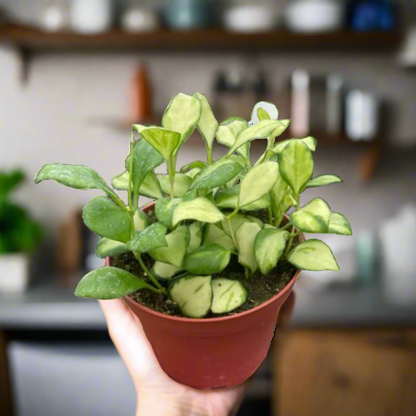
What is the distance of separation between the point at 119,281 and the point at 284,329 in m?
1.20

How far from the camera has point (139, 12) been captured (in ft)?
5.64

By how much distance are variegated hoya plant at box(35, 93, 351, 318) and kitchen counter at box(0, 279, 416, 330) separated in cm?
114

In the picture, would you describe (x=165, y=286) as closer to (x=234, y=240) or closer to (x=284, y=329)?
(x=234, y=240)

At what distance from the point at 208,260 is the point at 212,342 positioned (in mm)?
93

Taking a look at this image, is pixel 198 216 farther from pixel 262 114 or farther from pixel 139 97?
pixel 139 97

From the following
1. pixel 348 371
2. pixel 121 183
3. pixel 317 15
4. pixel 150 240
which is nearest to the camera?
pixel 150 240

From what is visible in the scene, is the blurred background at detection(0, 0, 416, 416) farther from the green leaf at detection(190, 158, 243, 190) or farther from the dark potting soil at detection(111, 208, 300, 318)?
the green leaf at detection(190, 158, 243, 190)

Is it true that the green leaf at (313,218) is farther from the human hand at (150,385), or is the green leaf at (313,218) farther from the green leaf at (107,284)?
the human hand at (150,385)

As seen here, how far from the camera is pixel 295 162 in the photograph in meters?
0.38

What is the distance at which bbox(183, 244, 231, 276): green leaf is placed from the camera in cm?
40

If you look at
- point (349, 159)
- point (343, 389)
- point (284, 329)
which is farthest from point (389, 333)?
point (349, 159)

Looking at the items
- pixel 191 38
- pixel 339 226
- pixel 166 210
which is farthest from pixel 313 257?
pixel 191 38

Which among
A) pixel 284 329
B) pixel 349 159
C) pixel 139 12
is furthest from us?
pixel 349 159

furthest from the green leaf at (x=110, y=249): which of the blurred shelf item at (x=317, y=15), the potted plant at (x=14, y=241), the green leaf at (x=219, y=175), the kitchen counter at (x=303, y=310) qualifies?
the blurred shelf item at (x=317, y=15)
